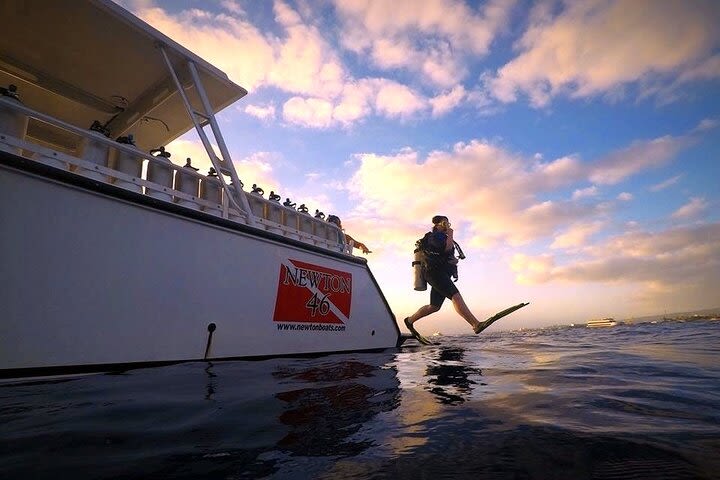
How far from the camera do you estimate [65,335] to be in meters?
2.67

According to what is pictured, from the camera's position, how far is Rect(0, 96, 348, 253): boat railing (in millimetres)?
2922

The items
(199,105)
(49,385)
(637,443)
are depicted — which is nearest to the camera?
(637,443)

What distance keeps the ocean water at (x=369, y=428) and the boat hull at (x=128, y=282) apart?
20.8 inches

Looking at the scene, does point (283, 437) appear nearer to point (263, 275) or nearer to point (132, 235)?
point (132, 235)

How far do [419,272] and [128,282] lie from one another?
5558mm

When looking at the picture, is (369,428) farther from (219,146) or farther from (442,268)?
(442,268)

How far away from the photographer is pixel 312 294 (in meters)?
4.82

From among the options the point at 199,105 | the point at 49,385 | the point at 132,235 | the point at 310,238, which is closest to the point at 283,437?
the point at 49,385

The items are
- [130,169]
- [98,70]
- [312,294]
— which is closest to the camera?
[130,169]

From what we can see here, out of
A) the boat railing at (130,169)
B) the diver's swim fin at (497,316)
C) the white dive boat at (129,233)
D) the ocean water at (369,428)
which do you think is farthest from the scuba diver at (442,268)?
the ocean water at (369,428)

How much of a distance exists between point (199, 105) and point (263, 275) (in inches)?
116

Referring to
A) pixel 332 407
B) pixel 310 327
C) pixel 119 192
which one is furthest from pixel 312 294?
pixel 332 407

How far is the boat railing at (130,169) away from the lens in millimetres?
2922

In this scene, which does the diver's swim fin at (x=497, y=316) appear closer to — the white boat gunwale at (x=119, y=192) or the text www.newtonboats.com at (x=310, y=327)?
the text www.newtonboats.com at (x=310, y=327)
